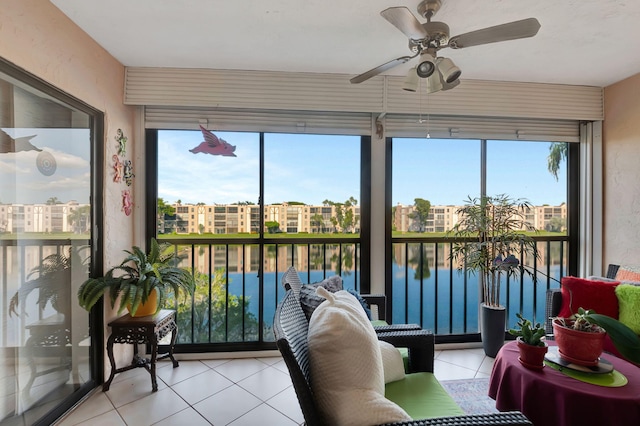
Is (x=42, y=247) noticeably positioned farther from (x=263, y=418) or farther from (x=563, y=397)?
(x=563, y=397)

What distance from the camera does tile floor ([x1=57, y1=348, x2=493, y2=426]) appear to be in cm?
185

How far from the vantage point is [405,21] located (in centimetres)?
142

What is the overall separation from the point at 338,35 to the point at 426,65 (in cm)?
80

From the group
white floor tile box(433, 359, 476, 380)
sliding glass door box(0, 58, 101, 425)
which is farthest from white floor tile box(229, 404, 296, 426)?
white floor tile box(433, 359, 476, 380)

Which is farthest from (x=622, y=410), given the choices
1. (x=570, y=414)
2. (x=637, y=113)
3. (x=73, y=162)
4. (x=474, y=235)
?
(x=73, y=162)

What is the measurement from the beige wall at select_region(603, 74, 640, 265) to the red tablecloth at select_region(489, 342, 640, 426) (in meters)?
1.71

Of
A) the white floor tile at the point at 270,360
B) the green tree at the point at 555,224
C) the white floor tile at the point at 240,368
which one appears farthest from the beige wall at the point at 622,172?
the white floor tile at the point at 240,368

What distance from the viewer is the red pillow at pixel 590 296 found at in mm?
2127

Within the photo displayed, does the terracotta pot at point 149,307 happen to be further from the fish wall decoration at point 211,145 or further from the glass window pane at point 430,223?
the glass window pane at point 430,223

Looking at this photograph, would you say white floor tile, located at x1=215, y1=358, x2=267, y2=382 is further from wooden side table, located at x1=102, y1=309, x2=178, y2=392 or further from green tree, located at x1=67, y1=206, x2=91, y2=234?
green tree, located at x1=67, y1=206, x2=91, y2=234

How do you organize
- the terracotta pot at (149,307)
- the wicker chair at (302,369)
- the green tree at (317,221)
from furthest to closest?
the green tree at (317,221), the terracotta pot at (149,307), the wicker chair at (302,369)

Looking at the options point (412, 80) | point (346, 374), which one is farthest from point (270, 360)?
point (412, 80)

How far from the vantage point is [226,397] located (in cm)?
208

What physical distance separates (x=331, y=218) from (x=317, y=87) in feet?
3.97
